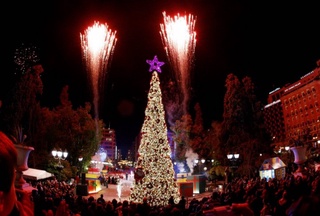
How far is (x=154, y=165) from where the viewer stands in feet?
67.4

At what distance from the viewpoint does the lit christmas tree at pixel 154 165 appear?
2038 centimetres

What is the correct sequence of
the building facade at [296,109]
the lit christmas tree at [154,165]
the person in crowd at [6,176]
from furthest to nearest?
the building facade at [296,109] < the lit christmas tree at [154,165] < the person in crowd at [6,176]

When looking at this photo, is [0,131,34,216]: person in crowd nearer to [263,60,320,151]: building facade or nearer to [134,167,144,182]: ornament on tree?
[134,167,144,182]: ornament on tree

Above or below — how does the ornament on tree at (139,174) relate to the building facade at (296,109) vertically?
below

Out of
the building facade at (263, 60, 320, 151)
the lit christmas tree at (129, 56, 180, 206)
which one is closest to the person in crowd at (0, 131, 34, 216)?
the lit christmas tree at (129, 56, 180, 206)

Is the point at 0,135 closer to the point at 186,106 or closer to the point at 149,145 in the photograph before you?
the point at 149,145

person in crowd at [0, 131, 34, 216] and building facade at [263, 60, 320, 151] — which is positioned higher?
building facade at [263, 60, 320, 151]

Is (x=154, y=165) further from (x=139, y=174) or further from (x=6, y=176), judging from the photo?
(x=6, y=176)

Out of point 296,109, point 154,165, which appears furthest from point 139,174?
point 296,109

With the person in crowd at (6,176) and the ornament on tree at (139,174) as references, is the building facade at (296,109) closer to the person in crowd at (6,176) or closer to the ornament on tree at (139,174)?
the ornament on tree at (139,174)

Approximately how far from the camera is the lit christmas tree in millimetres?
20375

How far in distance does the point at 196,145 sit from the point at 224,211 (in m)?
45.5

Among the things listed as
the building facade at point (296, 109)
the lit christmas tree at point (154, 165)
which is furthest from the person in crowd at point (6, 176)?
the building facade at point (296, 109)

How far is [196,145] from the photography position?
48.2 m
